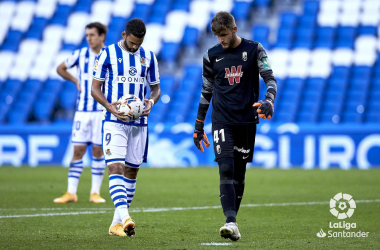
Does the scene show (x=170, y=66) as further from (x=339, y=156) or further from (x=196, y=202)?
(x=196, y=202)

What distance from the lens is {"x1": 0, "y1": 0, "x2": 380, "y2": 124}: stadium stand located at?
57.2 ft

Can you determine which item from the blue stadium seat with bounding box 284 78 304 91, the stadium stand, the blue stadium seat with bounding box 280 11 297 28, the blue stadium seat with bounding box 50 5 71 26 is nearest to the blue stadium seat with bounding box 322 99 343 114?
the stadium stand

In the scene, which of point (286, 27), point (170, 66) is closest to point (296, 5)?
point (286, 27)

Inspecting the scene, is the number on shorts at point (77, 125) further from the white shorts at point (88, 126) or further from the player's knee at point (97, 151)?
the player's knee at point (97, 151)

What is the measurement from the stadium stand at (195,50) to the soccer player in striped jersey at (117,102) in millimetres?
11276

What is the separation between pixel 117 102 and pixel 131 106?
15 centimetres

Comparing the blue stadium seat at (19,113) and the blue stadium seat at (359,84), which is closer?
the blue stadium seat at (359,84)

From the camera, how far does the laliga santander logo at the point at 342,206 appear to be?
6.93m

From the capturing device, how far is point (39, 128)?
15430mm

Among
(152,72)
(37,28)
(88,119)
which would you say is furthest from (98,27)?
(37,28)

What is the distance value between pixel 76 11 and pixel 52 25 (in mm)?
997

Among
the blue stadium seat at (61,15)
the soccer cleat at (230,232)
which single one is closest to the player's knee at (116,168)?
the soccer cleat at (230,232)

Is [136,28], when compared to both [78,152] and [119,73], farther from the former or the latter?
[78,152]

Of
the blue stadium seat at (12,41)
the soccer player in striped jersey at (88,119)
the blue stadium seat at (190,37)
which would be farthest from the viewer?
the blue stadium seat at (12,41)
